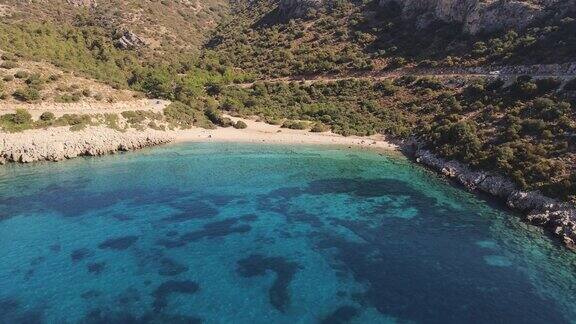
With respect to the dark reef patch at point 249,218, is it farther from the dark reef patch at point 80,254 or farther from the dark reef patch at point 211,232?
the dark reef patch at point 80,254

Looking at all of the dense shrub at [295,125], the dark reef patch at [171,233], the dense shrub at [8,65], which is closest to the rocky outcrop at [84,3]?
the dense shrub at [8,65]

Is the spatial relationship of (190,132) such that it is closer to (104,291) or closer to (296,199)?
(296,199)

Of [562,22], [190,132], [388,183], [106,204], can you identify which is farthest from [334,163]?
[562,22]

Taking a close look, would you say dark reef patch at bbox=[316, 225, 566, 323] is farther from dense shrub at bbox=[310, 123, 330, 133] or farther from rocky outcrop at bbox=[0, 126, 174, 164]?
dense shrub at bbox=[310, 123, 330, 133]

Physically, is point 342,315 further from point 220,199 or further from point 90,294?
point 220,199

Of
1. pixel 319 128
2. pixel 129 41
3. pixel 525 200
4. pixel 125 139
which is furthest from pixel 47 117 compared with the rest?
pixel 525 200
